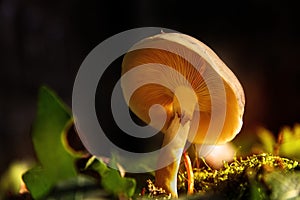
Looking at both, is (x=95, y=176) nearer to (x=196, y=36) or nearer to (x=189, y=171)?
(x=189, y=171)

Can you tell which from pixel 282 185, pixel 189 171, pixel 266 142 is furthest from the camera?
pixel 266 142

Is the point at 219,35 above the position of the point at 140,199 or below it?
above

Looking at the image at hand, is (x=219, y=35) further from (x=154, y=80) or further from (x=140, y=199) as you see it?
(x=140, y=199)

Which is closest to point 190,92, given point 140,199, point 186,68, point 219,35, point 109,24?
point 186,68

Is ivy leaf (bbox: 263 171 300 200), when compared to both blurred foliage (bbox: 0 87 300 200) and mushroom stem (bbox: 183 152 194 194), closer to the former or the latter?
blurred foliage (bbox: 0 87 300 200)

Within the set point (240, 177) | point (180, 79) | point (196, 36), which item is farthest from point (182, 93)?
point (196, 36)

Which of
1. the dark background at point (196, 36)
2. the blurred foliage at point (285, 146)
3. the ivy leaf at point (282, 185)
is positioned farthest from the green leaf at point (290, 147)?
the dark background at point (196, 36)

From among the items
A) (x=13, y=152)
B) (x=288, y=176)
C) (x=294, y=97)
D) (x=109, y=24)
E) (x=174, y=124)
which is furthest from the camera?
(x=109, y=24)
